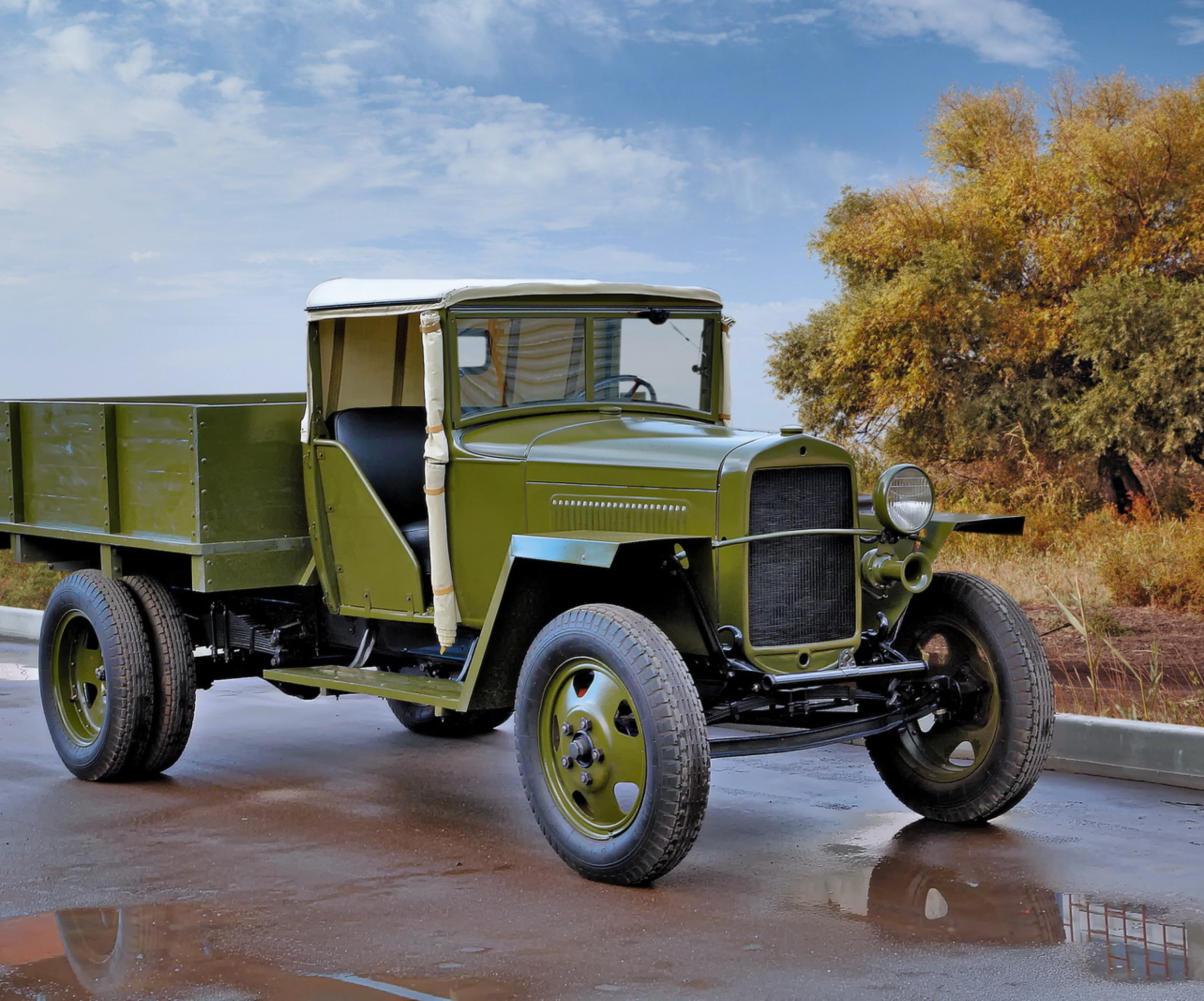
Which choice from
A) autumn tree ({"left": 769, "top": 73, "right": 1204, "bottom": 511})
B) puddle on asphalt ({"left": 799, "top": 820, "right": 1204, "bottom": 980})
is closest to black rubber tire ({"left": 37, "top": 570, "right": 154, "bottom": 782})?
puddle on asphalt ({"left": 799, "top": 820, "right": 1204, "bottom": 980})

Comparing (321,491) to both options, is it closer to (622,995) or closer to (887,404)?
(622,995)

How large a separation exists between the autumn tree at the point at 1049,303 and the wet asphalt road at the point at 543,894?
13.5 metres

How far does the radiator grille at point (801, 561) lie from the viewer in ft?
18.9

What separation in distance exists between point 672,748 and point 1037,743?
183 cm

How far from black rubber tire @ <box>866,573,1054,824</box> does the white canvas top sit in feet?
6.33

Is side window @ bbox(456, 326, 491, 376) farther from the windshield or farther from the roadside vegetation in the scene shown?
the roadside vegetation

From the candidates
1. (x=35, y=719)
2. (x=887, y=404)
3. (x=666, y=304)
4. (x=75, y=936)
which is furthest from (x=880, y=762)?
(x=887, y=404)

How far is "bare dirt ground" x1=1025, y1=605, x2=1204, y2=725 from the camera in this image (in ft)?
26.7

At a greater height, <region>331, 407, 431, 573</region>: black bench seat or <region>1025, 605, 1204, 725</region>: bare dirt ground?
<region>331, 407, 431, 573</region>: black bench seat

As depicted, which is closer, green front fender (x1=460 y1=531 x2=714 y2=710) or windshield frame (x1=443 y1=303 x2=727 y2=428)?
green front fender (x1=460 y1=531 x2=714 y2=710)

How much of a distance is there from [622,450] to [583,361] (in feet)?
2.86

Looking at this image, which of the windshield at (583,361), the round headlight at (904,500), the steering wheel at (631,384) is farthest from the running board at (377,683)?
the round headlight at (904,500)

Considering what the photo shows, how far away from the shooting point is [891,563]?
19.7 ft

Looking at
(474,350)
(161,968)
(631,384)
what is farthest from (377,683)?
(161,968)
